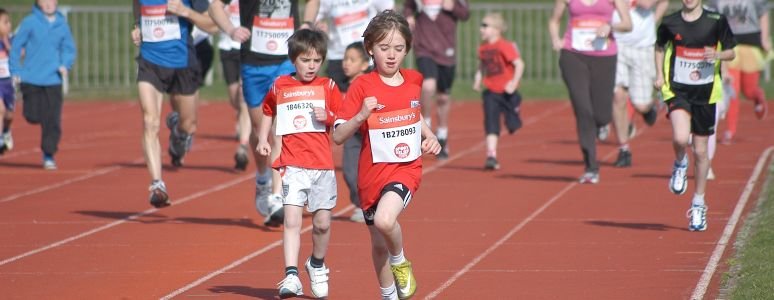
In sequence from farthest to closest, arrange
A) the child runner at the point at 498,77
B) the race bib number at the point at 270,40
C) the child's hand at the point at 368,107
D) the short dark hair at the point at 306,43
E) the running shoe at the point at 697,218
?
1. the child runner at the point at 498,77
2. the race bib number at the point at 270,40
3. the running shoe at the point at 697,218
4. the short dark hair at the point at 306,43
5. the child's hand at the point at 368,107

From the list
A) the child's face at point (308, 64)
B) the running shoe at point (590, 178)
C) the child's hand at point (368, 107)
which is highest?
the child's hand at point (368, 107)

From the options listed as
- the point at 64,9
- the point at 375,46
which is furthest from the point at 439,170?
the point at 64,9

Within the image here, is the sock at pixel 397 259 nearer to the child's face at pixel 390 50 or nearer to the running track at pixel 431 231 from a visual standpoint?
the running track at pixel 431 231

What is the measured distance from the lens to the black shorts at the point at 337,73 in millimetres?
14987

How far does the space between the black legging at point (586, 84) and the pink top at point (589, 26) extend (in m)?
0.06

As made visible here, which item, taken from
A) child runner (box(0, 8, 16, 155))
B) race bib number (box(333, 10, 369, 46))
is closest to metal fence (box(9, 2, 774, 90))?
child runner (box(0, 8, 16, 155))

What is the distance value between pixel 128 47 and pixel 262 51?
21319 millimetres

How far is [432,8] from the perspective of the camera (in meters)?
18.5

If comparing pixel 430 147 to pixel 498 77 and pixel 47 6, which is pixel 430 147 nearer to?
pixel 498 77

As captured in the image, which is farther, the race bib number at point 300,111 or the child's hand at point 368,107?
the race bib number at point 300,111

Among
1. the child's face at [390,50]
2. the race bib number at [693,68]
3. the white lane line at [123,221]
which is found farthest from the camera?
the race bib number at [693,68]

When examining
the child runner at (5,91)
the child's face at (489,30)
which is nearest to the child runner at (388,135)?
the child's face at (489,30)

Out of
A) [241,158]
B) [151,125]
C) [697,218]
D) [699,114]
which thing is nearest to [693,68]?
[699,114]

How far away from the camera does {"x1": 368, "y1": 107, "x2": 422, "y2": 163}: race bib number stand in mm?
8680
